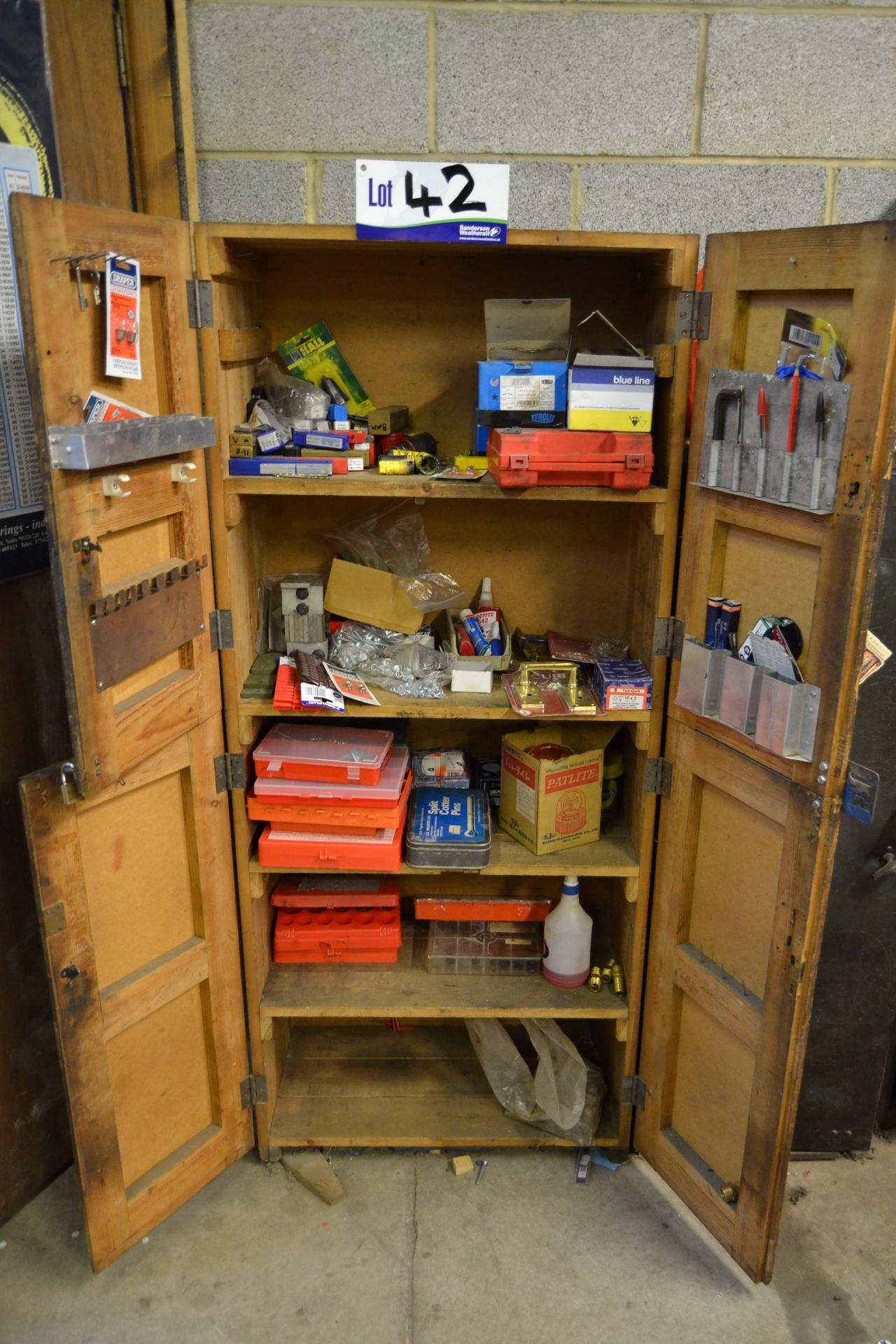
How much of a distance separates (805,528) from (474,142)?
3.45 ft

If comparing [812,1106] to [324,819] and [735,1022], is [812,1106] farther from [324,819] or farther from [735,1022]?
[324,819]

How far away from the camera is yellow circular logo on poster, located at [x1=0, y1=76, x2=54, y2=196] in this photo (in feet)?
5.66

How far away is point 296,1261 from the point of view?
2.09m

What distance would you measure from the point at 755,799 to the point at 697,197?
122cm

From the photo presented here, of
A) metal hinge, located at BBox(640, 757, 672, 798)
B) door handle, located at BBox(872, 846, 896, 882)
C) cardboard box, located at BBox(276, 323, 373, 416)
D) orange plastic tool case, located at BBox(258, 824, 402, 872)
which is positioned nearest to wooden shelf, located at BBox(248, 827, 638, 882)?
orange plastic tool case, located at BBox(258, 824, 402, 872)

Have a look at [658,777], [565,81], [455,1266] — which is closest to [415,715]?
[658,777]

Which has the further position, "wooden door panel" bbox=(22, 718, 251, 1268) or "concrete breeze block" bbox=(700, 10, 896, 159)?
"concrete breeze block" bbox=(700, 10, 896, 159)

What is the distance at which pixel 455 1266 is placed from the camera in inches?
82.0

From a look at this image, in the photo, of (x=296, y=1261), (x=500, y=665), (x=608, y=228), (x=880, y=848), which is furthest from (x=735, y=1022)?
(x=608, y=228)

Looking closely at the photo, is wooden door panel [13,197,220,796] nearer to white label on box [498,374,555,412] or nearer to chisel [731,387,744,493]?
white label on box [498,374,555,412]

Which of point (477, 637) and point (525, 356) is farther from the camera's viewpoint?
point (477, 637)

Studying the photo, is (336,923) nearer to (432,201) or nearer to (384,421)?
(384,421)

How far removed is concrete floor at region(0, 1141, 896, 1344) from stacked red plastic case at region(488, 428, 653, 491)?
63.8 inches

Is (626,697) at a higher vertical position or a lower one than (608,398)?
lower
